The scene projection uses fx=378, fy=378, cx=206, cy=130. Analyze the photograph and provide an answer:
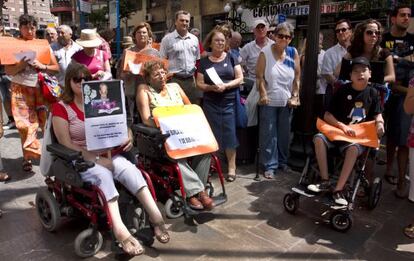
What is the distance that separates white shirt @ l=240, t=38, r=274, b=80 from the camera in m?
5.60

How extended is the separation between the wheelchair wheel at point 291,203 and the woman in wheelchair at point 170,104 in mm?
757

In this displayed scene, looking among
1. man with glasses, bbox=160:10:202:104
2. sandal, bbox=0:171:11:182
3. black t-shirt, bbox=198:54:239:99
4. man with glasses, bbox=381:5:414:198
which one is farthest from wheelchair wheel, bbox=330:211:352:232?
sandal, bbox=0:171:11:182

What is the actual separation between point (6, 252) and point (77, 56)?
2.33 metres

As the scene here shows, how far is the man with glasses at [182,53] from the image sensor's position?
16.4 feet

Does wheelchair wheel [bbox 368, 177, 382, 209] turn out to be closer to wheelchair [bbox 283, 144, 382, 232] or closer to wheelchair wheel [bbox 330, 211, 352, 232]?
wheelchair [bbox 283, 144, 382, 232]

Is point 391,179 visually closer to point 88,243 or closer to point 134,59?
point 134,59

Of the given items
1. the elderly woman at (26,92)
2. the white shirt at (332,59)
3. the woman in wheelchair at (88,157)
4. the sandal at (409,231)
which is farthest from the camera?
the white shirt at (332,59)

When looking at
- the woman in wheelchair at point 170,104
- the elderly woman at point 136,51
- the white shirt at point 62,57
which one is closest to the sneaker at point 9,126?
the white shirt at point 62,57

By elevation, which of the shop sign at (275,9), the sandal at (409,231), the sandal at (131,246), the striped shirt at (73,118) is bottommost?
the sandal at (409,231)

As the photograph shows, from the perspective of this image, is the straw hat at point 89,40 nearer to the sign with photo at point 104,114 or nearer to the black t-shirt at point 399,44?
the sign with photo at point 104,114

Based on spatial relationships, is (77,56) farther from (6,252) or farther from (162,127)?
(6,252)

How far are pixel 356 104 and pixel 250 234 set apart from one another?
5.19ft

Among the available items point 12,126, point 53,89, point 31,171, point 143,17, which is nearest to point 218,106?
point 53,89

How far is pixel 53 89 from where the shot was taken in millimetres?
4590
